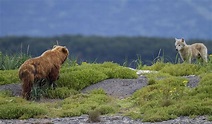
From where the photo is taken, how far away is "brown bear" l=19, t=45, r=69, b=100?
15141 mm

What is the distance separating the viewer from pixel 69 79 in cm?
1638

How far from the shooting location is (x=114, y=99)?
15266 millimetres

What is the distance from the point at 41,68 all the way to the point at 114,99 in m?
1.69

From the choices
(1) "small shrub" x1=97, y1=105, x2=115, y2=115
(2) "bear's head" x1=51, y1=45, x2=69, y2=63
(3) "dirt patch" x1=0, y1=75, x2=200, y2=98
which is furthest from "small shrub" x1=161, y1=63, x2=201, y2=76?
(1) "small shrub" x1=97, y1=105, x2=115, y2=115

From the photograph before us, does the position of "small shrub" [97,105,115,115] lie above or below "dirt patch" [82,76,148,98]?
below

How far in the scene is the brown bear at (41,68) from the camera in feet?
49.7

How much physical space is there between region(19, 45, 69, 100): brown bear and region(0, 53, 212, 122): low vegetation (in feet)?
0.92

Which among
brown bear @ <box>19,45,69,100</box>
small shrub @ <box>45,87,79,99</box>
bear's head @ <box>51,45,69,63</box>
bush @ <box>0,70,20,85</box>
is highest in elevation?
bear's head @ <box>51,45,69,63</box>

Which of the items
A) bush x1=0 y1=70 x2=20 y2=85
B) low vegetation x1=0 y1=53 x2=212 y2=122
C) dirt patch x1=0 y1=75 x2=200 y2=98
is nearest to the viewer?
low vegetation x1=0 y1=53 x2=212 y2=122

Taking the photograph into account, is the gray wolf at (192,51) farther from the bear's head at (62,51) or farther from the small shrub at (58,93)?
the small shrub at (58,93)

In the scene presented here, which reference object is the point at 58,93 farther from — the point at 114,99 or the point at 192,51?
the point at 192,51

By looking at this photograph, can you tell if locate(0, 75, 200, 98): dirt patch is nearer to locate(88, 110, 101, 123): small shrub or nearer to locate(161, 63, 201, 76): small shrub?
locate(161, 63, 201, 76): small shrub

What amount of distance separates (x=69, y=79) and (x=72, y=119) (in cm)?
296

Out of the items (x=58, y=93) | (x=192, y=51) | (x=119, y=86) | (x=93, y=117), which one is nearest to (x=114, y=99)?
(x=119, y=86)
